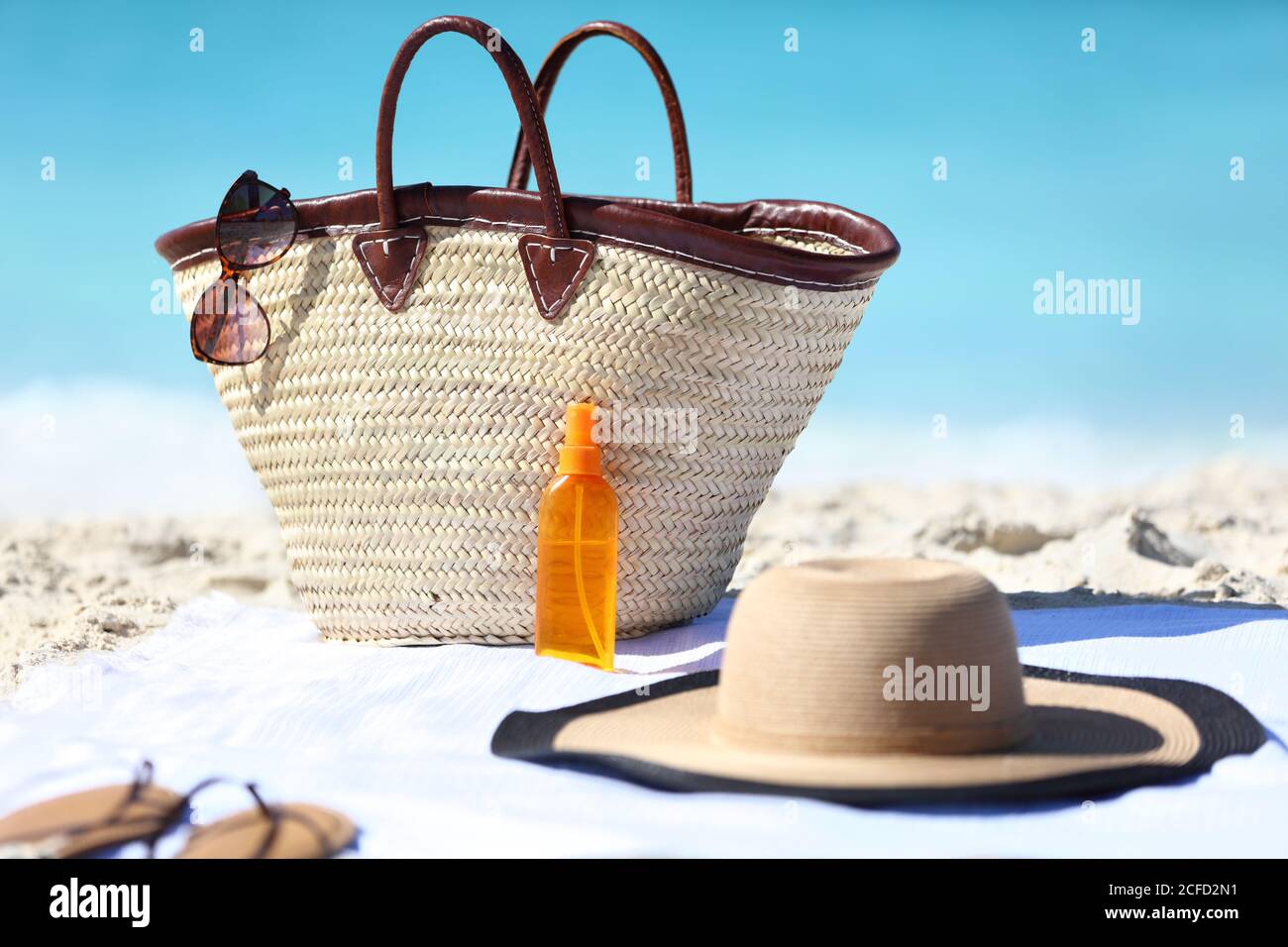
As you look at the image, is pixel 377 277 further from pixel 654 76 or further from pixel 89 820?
pixel 89 820

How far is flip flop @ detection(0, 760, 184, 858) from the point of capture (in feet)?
3.61

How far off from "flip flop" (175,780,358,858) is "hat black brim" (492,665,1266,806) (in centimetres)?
22

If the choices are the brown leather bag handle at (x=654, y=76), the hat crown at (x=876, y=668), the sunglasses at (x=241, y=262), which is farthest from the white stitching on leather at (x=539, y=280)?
the hat crown at (x=876, y=668)

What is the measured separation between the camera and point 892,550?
3082 mm

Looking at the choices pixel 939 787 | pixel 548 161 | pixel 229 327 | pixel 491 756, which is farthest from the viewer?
pixel 229 327

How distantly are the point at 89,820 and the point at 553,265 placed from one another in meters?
0.92

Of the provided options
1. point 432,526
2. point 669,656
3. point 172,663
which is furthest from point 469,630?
point 172,663

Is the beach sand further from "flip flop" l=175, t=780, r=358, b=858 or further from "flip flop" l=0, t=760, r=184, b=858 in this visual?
"flip flop" l=175, t=780, r=358, b=858

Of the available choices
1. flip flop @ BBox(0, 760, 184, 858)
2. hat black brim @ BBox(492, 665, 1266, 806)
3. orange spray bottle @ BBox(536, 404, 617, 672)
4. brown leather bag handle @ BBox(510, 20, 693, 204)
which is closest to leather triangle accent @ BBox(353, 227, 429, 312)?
orange spray bottle @ BBox(536, 404, 617, 672)

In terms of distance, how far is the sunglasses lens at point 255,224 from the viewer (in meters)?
1.91

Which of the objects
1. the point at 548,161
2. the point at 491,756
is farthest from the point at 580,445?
the point at 491,756

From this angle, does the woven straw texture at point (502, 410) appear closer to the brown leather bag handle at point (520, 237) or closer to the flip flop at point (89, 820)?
the brown leather bag handle at point (520, 237)
